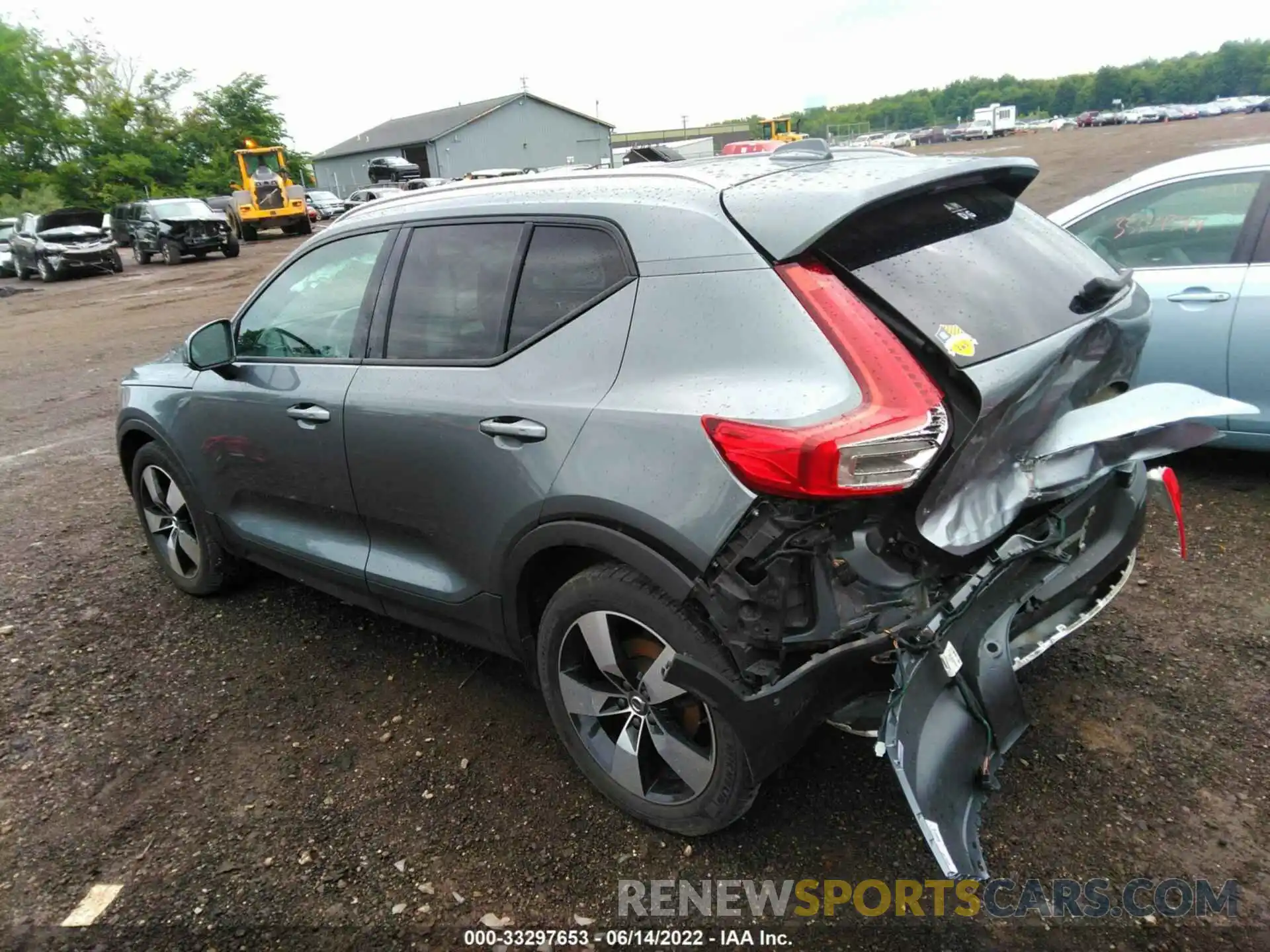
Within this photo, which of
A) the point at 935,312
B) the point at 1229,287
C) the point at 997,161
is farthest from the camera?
the point at 1229,287

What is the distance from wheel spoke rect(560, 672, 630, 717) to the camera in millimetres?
2561

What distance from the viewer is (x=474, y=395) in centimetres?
268

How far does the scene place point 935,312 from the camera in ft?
7.30

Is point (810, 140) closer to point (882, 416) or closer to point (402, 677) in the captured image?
point (882, 416)

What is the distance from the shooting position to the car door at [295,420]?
3.21 metres

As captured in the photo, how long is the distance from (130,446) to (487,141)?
57106 mm

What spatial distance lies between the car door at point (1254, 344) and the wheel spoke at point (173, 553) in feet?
17.1

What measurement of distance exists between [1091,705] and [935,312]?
5.25 feet

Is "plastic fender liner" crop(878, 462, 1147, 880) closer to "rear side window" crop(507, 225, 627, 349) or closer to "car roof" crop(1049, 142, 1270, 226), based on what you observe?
"rear side window" crop(507, 225, 627, 349)

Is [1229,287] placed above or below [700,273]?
below

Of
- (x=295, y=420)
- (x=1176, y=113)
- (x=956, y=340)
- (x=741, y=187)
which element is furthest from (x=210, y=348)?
(x=1176, y=113)

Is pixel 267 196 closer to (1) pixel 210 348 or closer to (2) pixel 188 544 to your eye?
(2) pixel 188 544

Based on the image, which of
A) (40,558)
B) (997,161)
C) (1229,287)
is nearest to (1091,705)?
(997,161)

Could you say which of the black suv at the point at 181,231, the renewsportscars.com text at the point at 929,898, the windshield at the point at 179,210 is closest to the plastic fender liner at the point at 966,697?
the renewsportscars.com text at the point at 929,898
